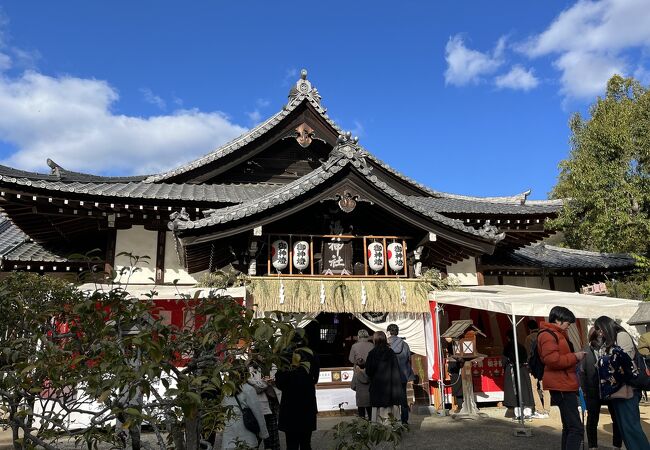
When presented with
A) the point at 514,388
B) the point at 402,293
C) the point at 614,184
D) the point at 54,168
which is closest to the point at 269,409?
the point at 402,293

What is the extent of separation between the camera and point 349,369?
32.6ft

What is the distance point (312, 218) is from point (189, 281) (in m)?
3.33

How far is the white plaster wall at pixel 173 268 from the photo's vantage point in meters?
11.1

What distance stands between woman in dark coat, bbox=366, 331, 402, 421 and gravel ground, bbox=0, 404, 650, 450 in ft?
2.16

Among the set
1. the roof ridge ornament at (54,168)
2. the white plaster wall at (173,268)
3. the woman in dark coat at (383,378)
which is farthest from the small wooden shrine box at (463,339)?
the roof ridge ornament at (54,168)

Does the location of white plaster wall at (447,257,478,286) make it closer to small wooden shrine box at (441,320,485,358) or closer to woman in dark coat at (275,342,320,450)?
small wooden shrine box at (441,320,485,358)

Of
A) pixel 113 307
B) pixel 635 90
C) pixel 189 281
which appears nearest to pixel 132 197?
pixel 189 281

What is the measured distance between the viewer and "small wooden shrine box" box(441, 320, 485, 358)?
30.7 ft

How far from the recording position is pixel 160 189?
38.1ft

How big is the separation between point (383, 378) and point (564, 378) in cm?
255

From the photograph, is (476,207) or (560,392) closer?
(560,392)

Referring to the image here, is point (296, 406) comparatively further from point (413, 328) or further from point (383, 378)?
point (413, 328)

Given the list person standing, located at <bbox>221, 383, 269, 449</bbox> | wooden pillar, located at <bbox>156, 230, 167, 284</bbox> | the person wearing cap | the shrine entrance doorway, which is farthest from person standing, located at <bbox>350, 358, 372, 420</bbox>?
wooden pillar, located at <bbox>156, 230, 167, 284</bbox>

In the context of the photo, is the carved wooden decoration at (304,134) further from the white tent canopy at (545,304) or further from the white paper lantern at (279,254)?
the white tent canopy at (545,304)
